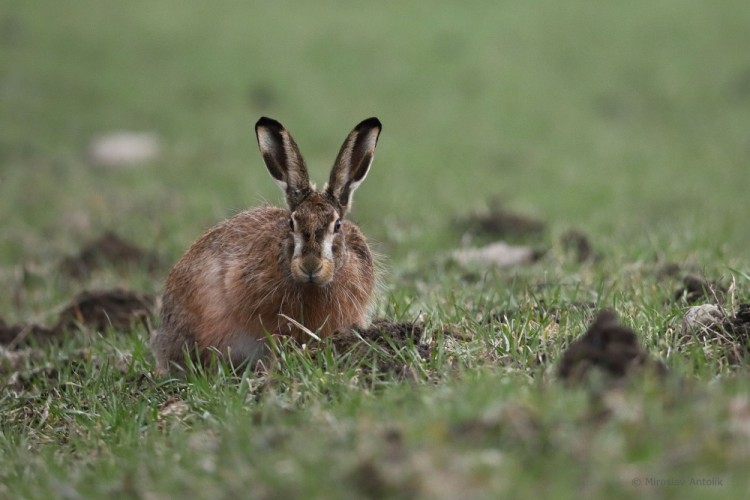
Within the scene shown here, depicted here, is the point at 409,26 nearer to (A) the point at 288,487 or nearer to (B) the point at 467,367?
(B) the point at 467,367

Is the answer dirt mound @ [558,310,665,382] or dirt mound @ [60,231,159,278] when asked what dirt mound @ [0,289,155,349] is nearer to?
dirt mound @ [60,231,159,278]

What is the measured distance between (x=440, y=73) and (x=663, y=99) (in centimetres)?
385

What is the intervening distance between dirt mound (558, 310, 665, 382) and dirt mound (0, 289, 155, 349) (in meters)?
3.50

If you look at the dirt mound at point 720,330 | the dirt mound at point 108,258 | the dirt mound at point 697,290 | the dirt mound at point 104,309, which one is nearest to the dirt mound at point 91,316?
the dirt mound at point 104,309

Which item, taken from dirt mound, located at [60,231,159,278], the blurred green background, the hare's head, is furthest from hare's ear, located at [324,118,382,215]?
dirt mound, located at [60,231,159,278]

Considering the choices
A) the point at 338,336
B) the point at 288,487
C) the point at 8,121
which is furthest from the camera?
the point at 8,121

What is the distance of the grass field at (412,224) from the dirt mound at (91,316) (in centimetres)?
20

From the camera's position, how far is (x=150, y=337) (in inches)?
243

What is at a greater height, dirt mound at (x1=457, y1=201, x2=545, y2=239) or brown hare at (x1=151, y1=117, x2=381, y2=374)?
brown hare at (x1=151, y1=117, x2=381, y2=374)

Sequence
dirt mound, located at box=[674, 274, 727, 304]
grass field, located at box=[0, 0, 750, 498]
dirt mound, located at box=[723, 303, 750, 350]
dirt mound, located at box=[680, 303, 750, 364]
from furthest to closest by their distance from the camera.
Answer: dirt mound, located at box=[674, 274, 727, 304], dirt mound, located at box=[723, 303, 750, 350], dirt mound, located at box=[680, 303, 750, 364], grass field, located at box=[0, 0, 750, 498]

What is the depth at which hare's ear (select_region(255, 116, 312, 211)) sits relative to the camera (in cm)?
512

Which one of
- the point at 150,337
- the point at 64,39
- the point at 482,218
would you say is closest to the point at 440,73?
the point at 64,39

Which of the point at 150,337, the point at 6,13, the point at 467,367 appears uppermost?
the point at 6,13

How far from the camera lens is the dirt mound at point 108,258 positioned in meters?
8.70
